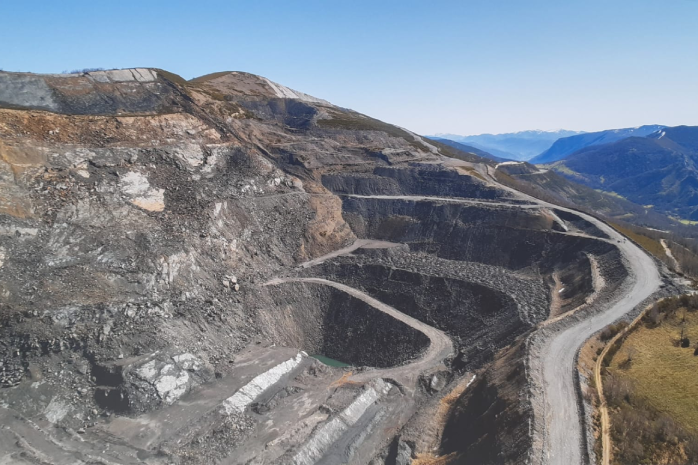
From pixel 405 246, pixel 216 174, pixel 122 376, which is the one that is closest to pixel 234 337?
pixel 122 376

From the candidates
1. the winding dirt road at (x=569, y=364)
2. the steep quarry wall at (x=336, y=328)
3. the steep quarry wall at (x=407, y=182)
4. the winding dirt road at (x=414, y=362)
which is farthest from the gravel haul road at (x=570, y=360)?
the steep quarry wall at (x=407, y=182)

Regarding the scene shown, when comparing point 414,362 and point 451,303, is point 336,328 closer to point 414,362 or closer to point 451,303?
point 414,362

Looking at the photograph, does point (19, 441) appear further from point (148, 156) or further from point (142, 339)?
point (148, 156)

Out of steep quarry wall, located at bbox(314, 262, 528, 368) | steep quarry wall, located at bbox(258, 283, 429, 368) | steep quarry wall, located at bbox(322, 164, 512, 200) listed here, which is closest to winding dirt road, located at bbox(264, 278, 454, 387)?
steep quarry wall, located at bbox(258, 283, 429, 368)

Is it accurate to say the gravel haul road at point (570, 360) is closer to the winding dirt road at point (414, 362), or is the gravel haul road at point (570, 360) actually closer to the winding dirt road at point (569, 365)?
the winding dirt road at point (569, 365)

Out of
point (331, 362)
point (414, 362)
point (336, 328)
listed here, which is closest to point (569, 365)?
point (414, 362)

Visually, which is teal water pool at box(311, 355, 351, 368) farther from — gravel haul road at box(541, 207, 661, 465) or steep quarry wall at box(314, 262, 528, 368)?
gravel haul road at box(541, 207, 661, 465)
